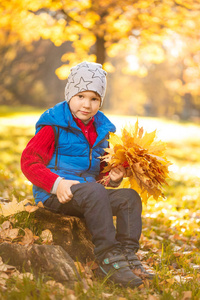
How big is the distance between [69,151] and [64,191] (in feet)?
1.54

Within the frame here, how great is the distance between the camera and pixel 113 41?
9.36 meters

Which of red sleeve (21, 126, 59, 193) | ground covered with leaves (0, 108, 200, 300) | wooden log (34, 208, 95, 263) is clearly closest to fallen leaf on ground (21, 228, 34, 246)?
ground covered with leaves (0, 108, 200, 300)

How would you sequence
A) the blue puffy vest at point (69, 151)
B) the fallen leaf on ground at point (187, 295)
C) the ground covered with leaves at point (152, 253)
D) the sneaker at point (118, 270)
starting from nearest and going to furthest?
1. the ground covered with leaves at point (152, 253)
2. the fallen leaf on ground at point (187, 295)
3. the sneaker at point (118, 270)
4. the blue puffy vest at point (69, 151)

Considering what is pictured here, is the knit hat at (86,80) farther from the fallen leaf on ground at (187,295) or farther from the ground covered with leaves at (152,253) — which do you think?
the fallen leaf on ground at (187,295)

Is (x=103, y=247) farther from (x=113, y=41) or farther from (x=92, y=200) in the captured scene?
(x=113, y=41)

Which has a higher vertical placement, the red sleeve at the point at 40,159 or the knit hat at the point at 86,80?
the knit hat at the point at 86,80

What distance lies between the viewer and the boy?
266 centimetres

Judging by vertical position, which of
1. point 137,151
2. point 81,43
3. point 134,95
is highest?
point 134,95

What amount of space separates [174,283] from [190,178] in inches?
227

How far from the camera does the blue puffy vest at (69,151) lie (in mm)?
3078

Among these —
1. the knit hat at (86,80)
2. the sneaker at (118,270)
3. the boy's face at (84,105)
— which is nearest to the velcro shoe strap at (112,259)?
the sneaker at (118,270)

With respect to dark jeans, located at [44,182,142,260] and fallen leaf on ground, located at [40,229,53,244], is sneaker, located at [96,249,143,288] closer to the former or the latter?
dark jeans, located at [44,182,142,260]

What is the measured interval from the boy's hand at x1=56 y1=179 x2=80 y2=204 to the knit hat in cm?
84

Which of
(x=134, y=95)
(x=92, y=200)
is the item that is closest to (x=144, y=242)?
(x=92, y=200)
